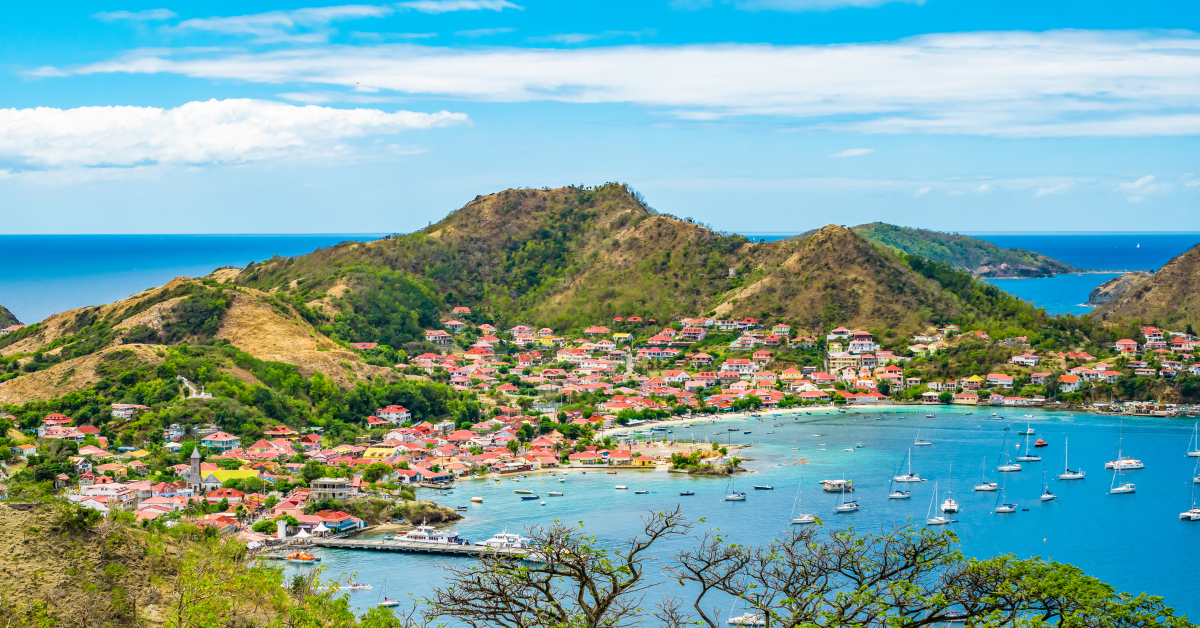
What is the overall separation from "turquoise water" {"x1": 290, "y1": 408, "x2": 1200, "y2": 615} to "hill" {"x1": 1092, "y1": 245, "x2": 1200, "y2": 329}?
3214cm

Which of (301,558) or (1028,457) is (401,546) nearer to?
(301,558)

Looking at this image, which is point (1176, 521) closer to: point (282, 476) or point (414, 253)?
point (282, 476)

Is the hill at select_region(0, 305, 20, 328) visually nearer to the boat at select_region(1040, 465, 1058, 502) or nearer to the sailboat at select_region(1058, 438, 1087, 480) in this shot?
the boat at select_region(1040, 465, 1058, 502)

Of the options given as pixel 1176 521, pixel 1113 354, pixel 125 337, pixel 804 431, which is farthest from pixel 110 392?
pixel 1113 354

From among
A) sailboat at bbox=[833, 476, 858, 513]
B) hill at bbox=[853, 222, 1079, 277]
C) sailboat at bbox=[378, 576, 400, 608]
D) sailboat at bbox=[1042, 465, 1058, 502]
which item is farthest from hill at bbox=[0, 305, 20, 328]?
hill at bbox=[853, 222, 1079, 277]

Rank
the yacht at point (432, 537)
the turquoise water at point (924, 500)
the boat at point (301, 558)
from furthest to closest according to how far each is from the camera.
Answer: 1. the yacht at point (432, 537)
2. the turquoise water at point (924, 500)
3. the boat at point (301, 558)

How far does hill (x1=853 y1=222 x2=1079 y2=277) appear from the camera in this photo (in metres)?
182

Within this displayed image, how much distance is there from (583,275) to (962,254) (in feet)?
352

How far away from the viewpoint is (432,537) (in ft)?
129

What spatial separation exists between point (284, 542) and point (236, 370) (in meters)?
24.3

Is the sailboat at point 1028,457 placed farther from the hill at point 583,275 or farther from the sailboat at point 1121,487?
the hill at point 583,275

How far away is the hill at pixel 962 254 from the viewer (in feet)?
598

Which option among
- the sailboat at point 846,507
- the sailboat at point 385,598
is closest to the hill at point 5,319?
the sailboat at point 385,598

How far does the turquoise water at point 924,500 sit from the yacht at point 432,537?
100 centimetres
